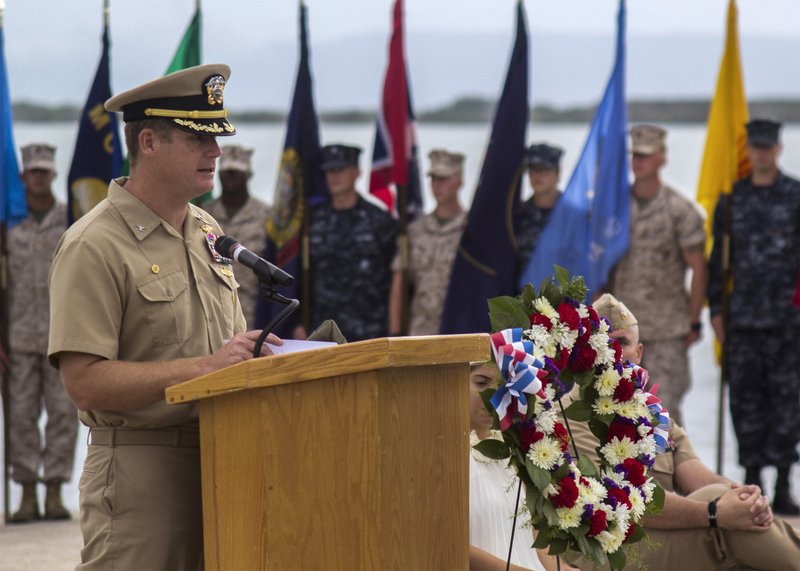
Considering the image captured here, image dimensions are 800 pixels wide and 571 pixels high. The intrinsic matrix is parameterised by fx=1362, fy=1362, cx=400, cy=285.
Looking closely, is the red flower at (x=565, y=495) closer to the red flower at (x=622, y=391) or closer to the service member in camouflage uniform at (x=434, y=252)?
the red flower at (x=622, y=391)

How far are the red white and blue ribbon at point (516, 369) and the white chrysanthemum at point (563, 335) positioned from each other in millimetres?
124

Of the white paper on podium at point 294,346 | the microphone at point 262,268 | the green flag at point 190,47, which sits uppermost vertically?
the green flag at point 190,47

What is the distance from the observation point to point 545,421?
2.77 meters

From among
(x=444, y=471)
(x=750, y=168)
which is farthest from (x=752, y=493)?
(x=750, y=168)

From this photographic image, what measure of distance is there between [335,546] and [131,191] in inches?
33.4

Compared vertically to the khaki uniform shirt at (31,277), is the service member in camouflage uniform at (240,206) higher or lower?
higher

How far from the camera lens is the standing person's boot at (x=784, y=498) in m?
6.43

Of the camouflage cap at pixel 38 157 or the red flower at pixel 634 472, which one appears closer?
the red flower at pixel 634 472

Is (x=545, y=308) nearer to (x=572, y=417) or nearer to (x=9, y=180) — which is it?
(x=572, y=417)

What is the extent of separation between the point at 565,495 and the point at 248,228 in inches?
194

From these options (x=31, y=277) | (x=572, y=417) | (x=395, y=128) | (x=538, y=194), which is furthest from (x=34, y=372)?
(x=572, y=417)

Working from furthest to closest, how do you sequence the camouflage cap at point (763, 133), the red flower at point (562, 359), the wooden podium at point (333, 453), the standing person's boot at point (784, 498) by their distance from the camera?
the camouflage cap at point (763, 133)
the standing person's boot at point (784, 498)
the red flower at point (562, 359)
the wooden podium at point (333, 453)

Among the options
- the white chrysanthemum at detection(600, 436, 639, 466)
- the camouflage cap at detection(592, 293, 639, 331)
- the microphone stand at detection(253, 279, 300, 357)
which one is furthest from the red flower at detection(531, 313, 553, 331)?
the camouflage cap at detection(592, 293, 639, 331)

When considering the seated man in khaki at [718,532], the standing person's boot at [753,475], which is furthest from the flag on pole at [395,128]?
the seated man in khaki at [718,532]
